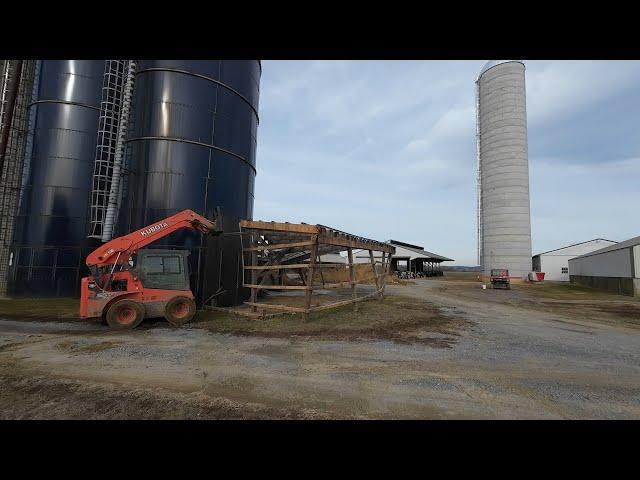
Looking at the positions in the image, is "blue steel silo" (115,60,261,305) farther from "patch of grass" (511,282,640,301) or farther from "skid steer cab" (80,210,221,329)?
"patch of grass" (511,282,640,301)

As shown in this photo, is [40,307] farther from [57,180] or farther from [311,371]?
[311,371]

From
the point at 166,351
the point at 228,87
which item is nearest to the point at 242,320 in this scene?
the point at 166,351

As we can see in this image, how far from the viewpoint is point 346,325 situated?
1127cm

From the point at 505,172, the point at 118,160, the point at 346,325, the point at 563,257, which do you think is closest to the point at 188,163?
the point at 118,160

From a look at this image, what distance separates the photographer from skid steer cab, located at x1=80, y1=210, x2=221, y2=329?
32.5ft

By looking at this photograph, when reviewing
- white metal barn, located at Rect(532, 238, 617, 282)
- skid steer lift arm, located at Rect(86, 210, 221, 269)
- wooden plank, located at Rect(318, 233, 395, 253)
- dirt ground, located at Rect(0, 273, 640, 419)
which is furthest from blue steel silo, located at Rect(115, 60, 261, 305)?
white metal barn, located at Rect(532, 238, 617, 282)

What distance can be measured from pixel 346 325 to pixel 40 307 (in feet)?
41.6

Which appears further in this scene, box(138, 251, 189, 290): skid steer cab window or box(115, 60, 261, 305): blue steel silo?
box(115, 60, 261, 305): blue steel silo

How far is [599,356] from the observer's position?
26.6ft

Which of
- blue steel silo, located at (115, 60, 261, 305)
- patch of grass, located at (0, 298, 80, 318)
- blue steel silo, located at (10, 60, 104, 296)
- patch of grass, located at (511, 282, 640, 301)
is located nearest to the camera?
patch of grass, located at (0, 298, 80, 318)

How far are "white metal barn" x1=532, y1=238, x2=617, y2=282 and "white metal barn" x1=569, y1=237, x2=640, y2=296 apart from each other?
1150 cm

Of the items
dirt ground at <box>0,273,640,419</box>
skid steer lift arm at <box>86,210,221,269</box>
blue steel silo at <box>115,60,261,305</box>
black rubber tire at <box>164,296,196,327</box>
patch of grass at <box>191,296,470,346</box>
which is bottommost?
dirt ground at <box>0,273,640,419</box>
